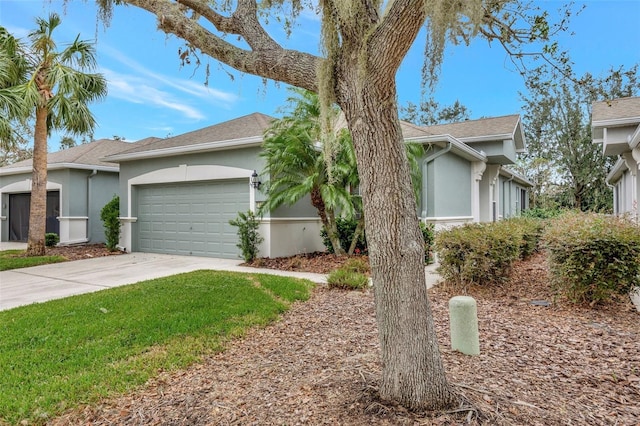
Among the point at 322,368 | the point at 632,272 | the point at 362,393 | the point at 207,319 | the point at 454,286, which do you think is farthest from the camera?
the point at 454,286

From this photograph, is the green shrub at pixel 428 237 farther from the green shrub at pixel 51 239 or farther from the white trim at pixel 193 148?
the green shrub at pixel 51 239

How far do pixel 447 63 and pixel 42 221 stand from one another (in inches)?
466

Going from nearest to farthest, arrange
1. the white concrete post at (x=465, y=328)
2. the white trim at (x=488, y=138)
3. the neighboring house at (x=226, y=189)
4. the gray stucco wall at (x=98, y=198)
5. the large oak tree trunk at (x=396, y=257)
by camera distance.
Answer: the large oak tree trunk at (x=396, y=257), the white concrete post at (x=465, y=328), the neighboring house at (x=226, y=189), the white trim at (x=488, y=138), the gray stucco wall at (x=98, y=198)

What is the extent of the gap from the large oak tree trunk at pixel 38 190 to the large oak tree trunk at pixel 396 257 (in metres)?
11.3

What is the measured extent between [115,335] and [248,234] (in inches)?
210

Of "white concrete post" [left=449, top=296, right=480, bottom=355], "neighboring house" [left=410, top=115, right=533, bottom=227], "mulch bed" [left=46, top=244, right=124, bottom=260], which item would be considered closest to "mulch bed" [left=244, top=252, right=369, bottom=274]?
"neighboring house" [left=410, top=115, right=533, bottom=227]

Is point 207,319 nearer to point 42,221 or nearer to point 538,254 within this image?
point 42,221

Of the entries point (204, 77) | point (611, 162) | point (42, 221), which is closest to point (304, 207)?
point (204, 77)

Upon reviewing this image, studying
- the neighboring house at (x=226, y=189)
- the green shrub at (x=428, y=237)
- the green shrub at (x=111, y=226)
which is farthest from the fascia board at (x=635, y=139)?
the green shrub at (x=111, y=226)

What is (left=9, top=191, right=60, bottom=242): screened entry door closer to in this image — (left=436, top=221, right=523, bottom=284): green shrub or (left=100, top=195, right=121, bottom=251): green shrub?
(left=100, top=195, right=121, bottom=251): green shrub

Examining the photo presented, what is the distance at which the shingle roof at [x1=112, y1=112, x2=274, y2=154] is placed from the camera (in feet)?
34.2

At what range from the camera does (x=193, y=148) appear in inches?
410

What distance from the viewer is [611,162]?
65.5ft

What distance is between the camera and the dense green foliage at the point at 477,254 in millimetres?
6086
